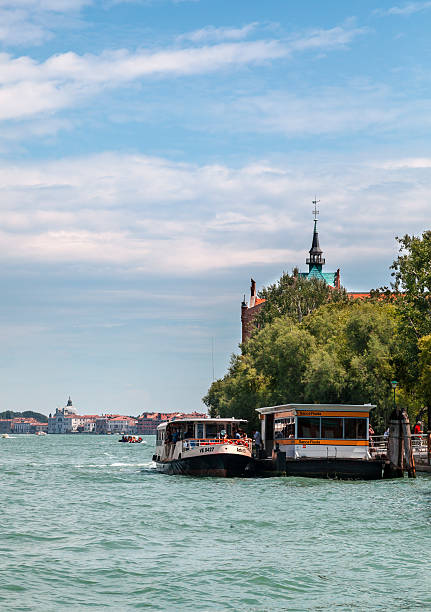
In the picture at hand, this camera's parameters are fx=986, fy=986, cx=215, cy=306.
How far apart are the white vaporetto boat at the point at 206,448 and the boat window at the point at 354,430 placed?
520cm

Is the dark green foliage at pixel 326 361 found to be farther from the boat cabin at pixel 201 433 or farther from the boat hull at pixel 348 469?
the boat hull at pixel 348 469

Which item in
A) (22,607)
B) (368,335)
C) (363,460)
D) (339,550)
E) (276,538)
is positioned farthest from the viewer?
(368,335)

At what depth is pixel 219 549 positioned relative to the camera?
25.3 meters

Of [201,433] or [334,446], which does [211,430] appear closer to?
[201,433]

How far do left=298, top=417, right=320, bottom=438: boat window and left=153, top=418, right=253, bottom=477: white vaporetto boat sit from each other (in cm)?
313

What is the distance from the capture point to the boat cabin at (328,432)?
49.8 meters

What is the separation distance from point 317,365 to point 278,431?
632 inches

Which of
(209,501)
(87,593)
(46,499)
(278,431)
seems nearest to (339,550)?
(87,593)

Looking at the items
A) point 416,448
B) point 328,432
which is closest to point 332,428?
point 328,432

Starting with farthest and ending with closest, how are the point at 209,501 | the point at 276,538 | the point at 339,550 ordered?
the point at 209,501 < the point at 276,538 < the point at 339,550

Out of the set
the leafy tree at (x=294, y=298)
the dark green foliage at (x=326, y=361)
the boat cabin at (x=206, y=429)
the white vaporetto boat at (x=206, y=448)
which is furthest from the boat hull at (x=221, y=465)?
the leafy tree at (x=294, y=298)

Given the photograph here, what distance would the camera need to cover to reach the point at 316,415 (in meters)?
50.4

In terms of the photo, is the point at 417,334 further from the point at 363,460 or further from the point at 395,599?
the point at 395,599

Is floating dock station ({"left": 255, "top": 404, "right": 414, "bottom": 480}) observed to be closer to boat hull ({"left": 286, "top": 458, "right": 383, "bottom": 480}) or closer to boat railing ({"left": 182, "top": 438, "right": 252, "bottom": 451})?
boat hull ({"left": 286, "top": 458, "right": 383, "bottom": 480})
